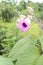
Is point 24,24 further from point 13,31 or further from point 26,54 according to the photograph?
point 13,31

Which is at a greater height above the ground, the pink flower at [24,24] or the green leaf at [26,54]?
the pink flower at [24,24]

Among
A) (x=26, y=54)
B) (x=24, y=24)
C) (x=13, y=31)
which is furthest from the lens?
(x=13, y=31)

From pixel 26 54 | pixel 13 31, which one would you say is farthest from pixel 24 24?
pixel 13 31

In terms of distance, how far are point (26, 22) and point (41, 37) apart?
0.32 ft

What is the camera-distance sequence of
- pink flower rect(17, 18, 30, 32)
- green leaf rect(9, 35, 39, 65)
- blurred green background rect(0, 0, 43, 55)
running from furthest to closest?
blurred green background rect(0, 0, 43, 55) < pink flower rect(17, 18, 30, 32) < green leaf rect(9, 35, 39, 65)

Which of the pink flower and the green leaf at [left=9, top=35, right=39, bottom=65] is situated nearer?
the green leaf at [left=9, top=35, right=39, bottom=65]

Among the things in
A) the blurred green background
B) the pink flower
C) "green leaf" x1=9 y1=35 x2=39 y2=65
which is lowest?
the blurred green background

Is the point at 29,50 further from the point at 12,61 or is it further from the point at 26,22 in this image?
the point at 26,22

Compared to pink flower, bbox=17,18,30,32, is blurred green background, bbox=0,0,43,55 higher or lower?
lower

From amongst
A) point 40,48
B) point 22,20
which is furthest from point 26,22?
point 40,48

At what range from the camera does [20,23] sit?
951 millimetres

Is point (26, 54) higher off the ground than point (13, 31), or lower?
higher

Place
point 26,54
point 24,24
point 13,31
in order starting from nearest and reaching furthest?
point 26,54 → point 24,24 → point 13,31

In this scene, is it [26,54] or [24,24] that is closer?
[26,54]
